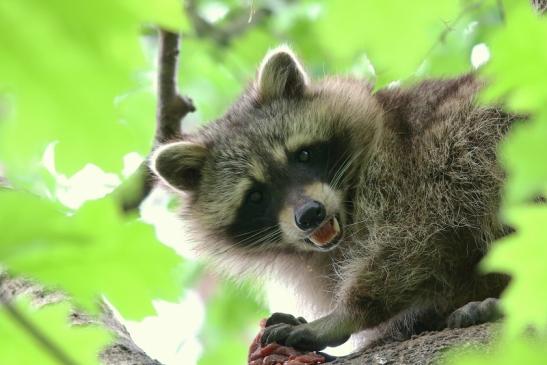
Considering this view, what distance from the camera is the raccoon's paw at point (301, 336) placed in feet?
11.4

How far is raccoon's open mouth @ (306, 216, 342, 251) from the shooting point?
4.00m

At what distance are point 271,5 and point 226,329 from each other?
2.77 m

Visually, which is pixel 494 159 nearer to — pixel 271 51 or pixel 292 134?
pixel 292 134

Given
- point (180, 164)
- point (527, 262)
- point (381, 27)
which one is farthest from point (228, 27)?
point (527, 262)

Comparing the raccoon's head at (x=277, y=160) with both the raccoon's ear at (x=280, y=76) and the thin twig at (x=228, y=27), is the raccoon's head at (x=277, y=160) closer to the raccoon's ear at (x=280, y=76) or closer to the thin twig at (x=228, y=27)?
the raccoon's ear at (x=280, y=76)

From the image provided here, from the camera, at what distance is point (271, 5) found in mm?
6625

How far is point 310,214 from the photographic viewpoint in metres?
3.94

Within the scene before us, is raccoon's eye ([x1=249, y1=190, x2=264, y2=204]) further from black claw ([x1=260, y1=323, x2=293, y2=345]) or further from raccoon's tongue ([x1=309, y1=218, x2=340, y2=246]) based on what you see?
black claw ([x1=260, y1=323, x2=293, y2=345])

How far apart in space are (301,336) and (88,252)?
6.31 feet

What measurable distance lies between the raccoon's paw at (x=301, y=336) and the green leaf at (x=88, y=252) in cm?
154

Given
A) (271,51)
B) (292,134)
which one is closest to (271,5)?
(271,51)

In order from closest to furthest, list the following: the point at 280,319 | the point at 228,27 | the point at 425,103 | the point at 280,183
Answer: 1. the point at 280,319
2. the point at 425,103
3. the point at 280,183
4. the point at 228,27

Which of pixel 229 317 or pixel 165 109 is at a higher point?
pixel 229 317

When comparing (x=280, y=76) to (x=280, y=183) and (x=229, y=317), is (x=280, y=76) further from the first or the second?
(x=229, y=317)
